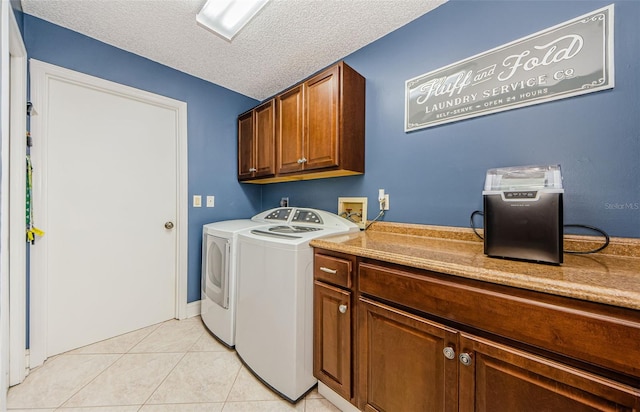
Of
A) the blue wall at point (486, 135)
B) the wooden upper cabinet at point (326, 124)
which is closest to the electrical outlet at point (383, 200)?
the blue wall at point (486, 135)

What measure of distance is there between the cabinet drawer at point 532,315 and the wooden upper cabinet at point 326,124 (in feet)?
3.28

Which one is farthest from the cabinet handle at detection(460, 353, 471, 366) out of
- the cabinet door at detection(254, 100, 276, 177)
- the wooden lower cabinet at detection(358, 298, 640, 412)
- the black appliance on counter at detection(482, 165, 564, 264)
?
the cabinet door at detection(254, 100, 276, 177)

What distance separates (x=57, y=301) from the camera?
170 cm

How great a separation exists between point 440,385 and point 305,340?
68cm

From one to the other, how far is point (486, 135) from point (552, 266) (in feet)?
2.59

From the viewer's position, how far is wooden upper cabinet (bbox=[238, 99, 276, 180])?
2.18m

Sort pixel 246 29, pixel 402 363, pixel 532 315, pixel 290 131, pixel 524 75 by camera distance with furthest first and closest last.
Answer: pixel 290 131, pixel 246 29, pixel 524 75, pixel 402 363, pixel 532 315

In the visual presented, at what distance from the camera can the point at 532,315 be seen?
2.27ft

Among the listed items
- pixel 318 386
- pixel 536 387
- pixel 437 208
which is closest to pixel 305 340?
pixel 318 386

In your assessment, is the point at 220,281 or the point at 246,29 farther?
the point at 220,281

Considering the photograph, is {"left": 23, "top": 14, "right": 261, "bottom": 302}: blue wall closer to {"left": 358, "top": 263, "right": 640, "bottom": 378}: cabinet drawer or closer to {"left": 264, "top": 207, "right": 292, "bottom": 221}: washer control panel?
{"left": 264, "top": 207, "right": 292, "bottom": 221}: washer control panel

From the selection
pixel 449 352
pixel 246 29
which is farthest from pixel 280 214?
pixel 449 352

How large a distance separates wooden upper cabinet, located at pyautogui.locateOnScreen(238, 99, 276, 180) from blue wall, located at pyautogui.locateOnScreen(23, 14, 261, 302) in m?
0.14

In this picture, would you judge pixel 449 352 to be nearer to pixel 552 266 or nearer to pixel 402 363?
pixel 402 363
